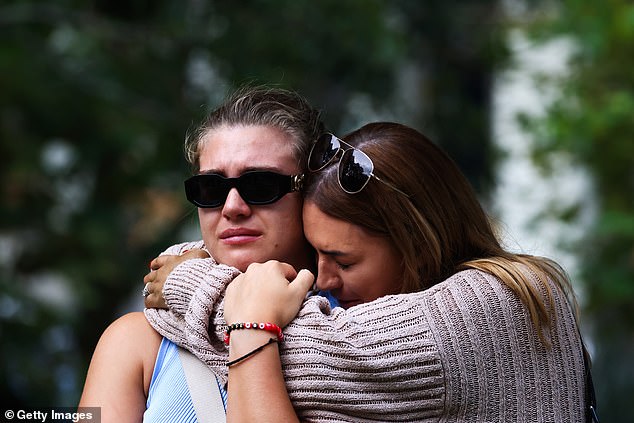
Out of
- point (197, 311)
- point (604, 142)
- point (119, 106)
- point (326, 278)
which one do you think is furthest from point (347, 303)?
point (604, 142)

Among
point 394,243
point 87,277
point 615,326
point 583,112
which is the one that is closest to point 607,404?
point 615,326

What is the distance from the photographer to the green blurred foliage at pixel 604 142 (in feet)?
30.4

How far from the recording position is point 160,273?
3244 millimetres

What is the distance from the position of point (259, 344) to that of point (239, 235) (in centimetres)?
54

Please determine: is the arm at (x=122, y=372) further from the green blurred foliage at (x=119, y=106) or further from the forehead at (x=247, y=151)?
the green blurred foliage at (x=119, y=106)

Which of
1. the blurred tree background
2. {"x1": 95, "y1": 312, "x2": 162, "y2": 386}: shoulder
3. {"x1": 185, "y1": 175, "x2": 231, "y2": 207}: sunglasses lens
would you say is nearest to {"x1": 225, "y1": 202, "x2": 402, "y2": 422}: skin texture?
{"x1": 185, "y1": 175, "x2": 231, "y2": 207}: sunglasses lens

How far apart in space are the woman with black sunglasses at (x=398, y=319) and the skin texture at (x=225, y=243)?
11cm

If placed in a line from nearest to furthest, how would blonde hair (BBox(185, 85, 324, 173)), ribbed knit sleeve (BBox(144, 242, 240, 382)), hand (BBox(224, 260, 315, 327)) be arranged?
hand (BBox(224, 260, 315, 327))
ribbed knit sleeve (BBox(144, 242, 240, 382))
blonde hair (BBox(185, 85, 324, 173))

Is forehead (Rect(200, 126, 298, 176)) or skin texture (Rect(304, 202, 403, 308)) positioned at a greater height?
forehead (Rect(200, 126, 298, 176))

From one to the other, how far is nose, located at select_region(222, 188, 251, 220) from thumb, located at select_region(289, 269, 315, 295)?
A: 12.0 inches

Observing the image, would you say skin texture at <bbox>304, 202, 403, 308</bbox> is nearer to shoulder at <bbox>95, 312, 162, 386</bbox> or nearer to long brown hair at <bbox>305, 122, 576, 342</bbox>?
long brown hair at <bbox>305, 122, 576, 342</bbox>

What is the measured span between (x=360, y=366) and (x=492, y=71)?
849 cm

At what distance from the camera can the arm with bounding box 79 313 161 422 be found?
3.01 meters

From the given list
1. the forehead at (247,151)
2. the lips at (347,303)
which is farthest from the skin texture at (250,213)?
the lips at (347,303)
